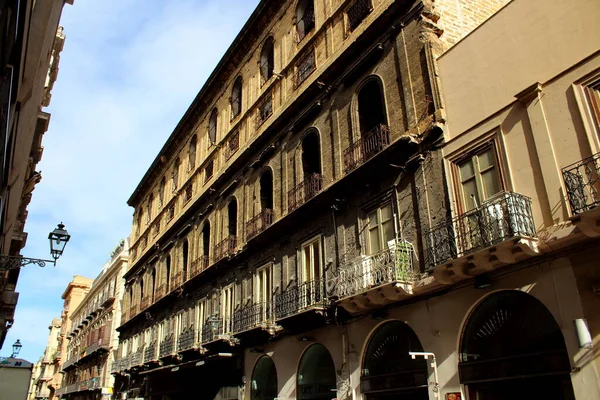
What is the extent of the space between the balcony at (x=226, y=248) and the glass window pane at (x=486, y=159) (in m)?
11.4

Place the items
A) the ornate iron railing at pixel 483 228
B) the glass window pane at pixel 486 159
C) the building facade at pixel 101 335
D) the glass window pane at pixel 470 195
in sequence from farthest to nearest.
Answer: the building facade at pixel 101 335 → the glass window pane at pixel 470 195 → the glass window pane at pixel 486 159 → the ornate iron railing at pixel 483 228

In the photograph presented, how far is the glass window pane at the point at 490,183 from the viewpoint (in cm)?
1029

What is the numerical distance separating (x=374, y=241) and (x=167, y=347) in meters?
14.8

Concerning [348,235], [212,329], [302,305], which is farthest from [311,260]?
[212,329]

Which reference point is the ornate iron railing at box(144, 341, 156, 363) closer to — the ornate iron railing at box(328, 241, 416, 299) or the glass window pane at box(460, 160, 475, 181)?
the ornate iron railing at box(328, 241, 416, 299)

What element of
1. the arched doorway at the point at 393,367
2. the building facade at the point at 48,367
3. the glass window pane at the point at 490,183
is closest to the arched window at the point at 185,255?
the arched doorway at the point at 393,367

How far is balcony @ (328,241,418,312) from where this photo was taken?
1126cm

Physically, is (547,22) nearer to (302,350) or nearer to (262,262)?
(302,350)

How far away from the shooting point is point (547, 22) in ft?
32.9

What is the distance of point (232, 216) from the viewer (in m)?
21.8

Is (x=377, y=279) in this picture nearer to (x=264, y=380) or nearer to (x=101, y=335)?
(x=264, y=380)

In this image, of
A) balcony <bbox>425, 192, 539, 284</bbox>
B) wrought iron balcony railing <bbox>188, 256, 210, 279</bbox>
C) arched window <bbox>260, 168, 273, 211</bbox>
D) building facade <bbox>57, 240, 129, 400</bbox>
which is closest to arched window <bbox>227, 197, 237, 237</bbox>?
wrought iron balcony railing <bbox>188, 256, 210, 279</bbox>

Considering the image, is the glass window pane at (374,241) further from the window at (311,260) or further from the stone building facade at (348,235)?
the window at (311,260)

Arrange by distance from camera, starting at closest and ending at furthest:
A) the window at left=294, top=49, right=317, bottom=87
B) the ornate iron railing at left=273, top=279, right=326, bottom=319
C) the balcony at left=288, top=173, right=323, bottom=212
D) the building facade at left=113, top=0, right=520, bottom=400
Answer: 1. the building facade at left=113, top=0, right=520, bottom=400
2. the ornate iron railing at left=273, top=279, right=326, bottom=319
3. the balcony at left=288, top=173, right=323, bottom=212
4. the window at left=294, top=49, right=317, bottom=87
